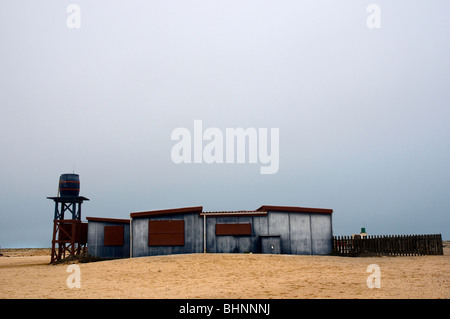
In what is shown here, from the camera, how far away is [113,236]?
31.1 m

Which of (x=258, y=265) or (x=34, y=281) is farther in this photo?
(x=258, y=265)

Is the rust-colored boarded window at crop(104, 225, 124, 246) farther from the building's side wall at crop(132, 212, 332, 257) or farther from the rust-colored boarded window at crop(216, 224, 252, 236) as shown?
the rust-colored boarded window at crop(216, 224, 252, 236)

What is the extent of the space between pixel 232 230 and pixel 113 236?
10074 mm

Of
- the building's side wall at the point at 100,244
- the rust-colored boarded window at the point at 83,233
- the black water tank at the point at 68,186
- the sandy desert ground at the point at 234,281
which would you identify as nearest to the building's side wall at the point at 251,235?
the building's side wall at the point at 100,244

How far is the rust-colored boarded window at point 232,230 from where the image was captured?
2691cm

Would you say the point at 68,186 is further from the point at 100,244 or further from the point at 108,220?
the point at 100,244

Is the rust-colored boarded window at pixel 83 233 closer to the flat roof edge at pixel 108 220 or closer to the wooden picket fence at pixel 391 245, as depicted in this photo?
the flat roof edge at pixel 108 220

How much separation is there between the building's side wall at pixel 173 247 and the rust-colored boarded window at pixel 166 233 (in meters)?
0.23

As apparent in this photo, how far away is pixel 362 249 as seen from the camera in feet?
93.5

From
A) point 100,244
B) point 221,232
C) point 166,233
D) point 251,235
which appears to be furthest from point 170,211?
point 100,244

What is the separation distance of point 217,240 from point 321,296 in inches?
629
